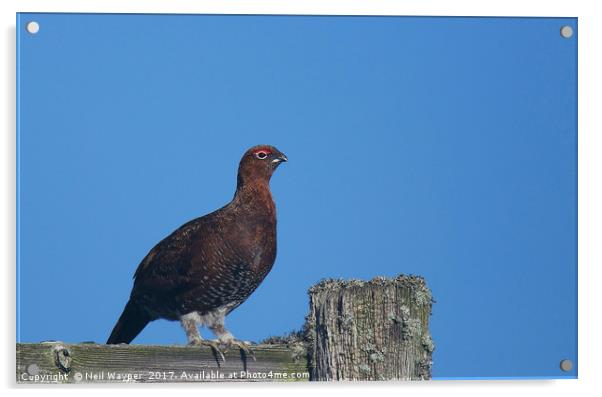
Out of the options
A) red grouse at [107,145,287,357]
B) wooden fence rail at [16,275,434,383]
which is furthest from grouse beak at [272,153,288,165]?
wooden fence rail at [16,275,434,383]

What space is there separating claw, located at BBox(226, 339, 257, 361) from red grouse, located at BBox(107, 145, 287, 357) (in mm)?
383

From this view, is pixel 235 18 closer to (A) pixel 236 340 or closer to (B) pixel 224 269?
(B) pixel 224 269

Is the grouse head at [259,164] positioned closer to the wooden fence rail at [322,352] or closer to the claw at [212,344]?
the claw at [212,344]

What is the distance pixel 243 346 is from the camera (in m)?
5.36

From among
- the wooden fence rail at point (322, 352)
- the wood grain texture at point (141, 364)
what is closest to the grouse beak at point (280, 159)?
the wooden fence rail at point (322, 352)

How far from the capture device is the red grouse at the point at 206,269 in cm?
591

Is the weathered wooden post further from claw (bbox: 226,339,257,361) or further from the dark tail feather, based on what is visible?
the dark tail feather

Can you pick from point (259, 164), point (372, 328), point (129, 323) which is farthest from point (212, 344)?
point (259, 164)

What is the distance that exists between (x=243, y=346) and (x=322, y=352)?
0.64m

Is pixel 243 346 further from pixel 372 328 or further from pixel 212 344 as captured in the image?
pixel 372 328

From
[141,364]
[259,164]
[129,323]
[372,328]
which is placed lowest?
[141,364]

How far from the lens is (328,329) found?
4.86 meters

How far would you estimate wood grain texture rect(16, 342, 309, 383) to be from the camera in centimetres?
504

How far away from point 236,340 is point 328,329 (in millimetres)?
843
